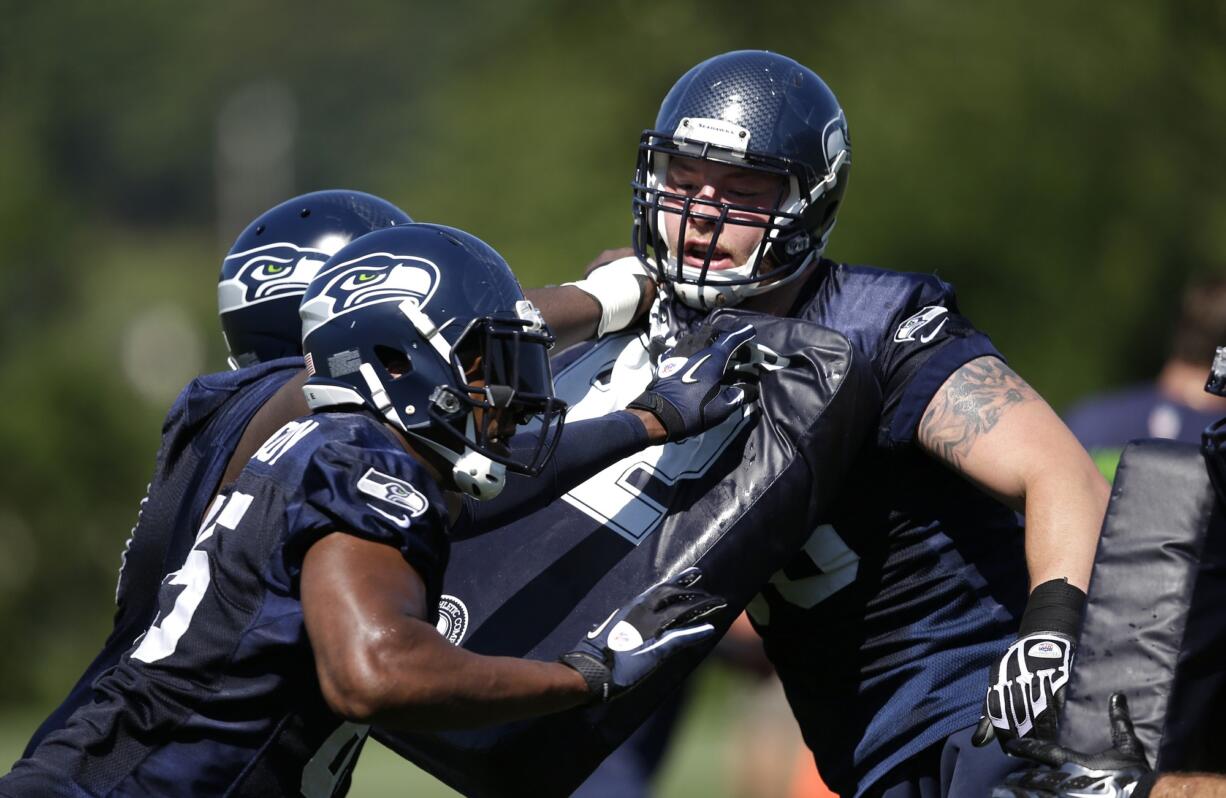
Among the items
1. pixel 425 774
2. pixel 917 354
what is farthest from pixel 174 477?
pixel 425 774

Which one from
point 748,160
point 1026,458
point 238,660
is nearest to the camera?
point 238,660

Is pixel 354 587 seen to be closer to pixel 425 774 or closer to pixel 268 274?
pixel 268 274

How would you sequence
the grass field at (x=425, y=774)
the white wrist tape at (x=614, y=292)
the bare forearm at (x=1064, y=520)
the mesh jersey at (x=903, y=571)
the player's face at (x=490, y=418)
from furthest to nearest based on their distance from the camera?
1. the grass field at (x=425, y=774)
2. the white wrist tape at (x=614, y=292)
3. the mesh jersey at (x=903, y=571)
4. the bare forearm at (x=1064, y=520)
5. the player's face at (x=490, y=418)

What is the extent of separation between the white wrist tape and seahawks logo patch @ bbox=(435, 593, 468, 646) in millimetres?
804

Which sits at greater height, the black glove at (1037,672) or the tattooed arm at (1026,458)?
the tattooed arm at (1026,458)

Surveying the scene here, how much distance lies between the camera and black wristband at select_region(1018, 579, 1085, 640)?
311 cm

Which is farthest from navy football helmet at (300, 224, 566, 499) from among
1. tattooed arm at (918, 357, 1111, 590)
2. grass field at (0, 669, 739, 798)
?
grass field at (0, 669, 739, 798)

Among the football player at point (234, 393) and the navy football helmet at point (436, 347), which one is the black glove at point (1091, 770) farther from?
the football player at point (234, 393)

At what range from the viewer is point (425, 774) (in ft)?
33.6

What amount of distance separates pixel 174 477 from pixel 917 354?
1.70 metres

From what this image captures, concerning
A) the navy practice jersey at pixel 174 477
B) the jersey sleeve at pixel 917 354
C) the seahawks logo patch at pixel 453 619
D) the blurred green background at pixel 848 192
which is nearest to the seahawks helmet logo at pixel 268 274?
the navy practice jersey at pixel 174 477

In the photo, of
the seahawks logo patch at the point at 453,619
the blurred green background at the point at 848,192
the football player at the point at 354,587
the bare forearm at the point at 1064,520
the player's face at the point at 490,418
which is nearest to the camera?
the football player at the point at 354,587

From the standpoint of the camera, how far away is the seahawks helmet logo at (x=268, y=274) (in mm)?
4059

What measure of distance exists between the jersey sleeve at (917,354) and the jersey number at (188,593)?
4.70 feet
